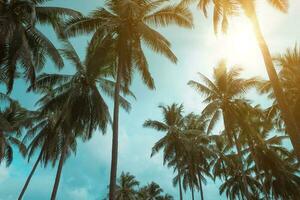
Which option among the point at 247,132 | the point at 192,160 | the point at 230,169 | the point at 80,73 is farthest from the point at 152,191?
the point at 80,73

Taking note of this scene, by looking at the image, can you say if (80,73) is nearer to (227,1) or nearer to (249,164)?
(227,1)

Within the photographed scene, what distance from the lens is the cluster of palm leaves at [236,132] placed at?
23.3m

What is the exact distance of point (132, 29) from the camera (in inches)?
601

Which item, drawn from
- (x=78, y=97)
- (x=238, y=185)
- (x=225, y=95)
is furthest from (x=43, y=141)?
(x=238, y=185)

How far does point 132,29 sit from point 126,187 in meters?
41.5

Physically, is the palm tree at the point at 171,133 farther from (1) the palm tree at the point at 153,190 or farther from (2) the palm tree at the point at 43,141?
(1) the palm tree at the point at 153,190

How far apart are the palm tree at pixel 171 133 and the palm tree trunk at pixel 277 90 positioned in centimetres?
1965

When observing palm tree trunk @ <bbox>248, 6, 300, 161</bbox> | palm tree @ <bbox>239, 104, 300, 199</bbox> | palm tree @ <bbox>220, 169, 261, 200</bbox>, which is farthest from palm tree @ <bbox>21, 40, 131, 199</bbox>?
palm tree @ <bbox>220, 169, 261, 200</bbox>

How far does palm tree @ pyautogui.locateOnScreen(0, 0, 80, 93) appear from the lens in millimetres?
13312

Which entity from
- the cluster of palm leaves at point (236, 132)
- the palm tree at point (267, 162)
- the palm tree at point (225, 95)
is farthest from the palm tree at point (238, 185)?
the palm tree at point (225, 95)

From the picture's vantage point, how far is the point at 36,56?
15.6m

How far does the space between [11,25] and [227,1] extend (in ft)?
34.1

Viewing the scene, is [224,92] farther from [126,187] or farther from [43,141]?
[126,187]

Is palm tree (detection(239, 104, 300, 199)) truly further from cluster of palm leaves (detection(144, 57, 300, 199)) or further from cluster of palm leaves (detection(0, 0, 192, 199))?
cluster of palm leaves (detection(0, 0, 192, 199))
